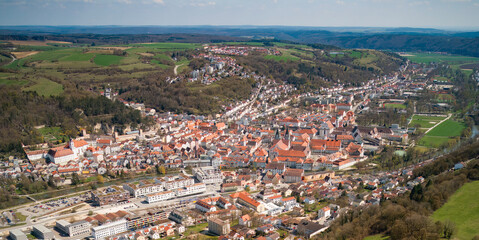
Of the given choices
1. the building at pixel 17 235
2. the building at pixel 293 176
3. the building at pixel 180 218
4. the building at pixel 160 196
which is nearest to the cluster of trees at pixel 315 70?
the building at pixel 293 176

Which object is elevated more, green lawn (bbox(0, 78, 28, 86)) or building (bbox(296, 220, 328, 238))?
green lawn (bbox(0, 78, 28, 86))

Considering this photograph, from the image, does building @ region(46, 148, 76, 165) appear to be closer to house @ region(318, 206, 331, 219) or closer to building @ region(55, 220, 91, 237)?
building @ region(55, 220, 91, 237)

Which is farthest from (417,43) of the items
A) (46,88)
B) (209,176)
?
(209,176)

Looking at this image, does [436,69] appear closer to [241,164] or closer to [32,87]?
[241,164]

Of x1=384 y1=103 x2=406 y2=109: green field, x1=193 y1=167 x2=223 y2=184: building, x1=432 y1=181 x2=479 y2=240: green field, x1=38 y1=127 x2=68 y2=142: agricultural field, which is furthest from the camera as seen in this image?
x1=384 y1=103 x2=406 y2=109: green field

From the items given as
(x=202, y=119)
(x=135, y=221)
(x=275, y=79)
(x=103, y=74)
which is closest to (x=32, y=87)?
(x=103, y=74)

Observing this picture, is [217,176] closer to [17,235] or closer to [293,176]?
[293,176]

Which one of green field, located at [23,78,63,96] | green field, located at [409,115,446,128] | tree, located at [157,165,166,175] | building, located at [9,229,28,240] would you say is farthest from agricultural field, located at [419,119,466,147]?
green field, located at [23,78,63,96]

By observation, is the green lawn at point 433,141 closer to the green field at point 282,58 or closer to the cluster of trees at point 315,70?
the cluster of trees at point 315,70
